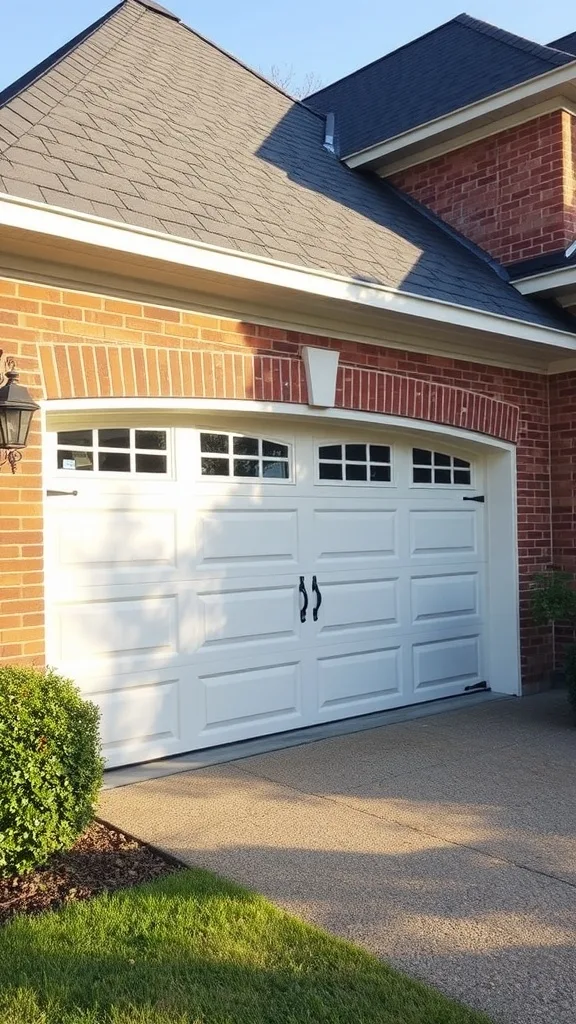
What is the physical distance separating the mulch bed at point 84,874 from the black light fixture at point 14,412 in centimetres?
215

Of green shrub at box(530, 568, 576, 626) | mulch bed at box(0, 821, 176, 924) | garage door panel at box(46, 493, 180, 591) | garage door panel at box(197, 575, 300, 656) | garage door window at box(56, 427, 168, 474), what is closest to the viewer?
mulch bed at box(0, 821, 176, 924)

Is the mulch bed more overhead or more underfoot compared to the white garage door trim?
more underfoot

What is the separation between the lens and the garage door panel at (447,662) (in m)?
7.94

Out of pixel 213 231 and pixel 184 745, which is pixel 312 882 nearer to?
pixel 184 745

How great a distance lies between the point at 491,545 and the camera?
8508mm

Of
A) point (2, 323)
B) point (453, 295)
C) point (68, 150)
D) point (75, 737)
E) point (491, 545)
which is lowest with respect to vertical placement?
point (75, 737)

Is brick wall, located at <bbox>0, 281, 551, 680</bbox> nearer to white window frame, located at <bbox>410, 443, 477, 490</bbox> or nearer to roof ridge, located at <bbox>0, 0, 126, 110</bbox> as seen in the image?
white window frame, located at <bbox>410, 443, 477, 490</bbox>

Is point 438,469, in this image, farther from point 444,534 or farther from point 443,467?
point 444,534

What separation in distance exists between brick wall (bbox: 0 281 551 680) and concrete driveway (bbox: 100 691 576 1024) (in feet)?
4.78

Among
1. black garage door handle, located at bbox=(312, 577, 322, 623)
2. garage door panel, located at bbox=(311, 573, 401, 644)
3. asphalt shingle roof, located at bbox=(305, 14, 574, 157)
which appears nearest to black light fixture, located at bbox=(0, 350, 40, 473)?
black garage door handle, located at bbox=(312, 577, 322, 623)

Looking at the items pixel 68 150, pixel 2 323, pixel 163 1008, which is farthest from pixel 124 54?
pixel 163 1008

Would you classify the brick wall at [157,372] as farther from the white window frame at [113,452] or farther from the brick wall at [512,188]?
the brick wall at [512,188]

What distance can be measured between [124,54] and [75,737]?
6.52 m

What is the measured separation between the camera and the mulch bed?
397 centimetres
